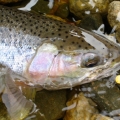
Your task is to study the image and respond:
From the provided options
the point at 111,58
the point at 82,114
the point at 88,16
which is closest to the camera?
the point at 111,58

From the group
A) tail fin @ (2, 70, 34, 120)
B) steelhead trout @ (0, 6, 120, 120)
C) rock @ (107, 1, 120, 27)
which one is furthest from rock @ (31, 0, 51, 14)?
tail fin @ (2, 70, 34, 120)

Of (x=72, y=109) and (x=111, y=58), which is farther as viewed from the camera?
(x=72, y=109)

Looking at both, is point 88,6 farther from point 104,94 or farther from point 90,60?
point 104,94

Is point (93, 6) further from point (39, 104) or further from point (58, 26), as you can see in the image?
point (39, 104)

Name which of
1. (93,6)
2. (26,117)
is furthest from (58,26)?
(26,117)

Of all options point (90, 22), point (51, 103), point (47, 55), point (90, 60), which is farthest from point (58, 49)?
point (90, 22)

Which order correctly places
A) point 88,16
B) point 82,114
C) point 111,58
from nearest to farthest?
point 111,58
point 82,114
point 88,16

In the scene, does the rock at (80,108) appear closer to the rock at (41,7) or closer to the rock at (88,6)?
the rock at (88,6)

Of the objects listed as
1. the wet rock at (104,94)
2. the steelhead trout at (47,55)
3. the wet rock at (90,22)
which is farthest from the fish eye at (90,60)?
the wet rock at (90,22)
